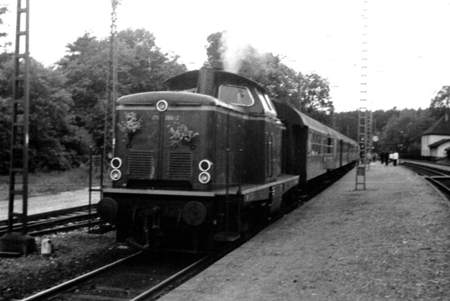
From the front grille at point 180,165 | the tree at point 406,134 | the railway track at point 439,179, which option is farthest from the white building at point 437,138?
the front grille at point 180,165

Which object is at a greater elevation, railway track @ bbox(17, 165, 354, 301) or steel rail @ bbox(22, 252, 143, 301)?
steel rail @ bbox(22, 252, 143, 301)

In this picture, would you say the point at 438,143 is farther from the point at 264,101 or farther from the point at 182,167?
the point at 182,167

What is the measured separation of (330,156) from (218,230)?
1733 centimetres

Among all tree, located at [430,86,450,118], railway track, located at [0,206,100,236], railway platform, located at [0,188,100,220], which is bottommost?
railway platform, located at [0,188,100,220]

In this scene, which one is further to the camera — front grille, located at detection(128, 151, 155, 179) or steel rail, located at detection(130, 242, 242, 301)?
front grille, located at detection(128, 151, 155, 179)

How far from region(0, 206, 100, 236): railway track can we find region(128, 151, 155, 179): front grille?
203 cm

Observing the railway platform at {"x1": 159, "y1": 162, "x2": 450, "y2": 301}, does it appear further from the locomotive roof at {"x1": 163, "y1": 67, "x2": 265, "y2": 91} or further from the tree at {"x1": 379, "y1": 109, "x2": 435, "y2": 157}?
the tree at {"x1": 379, "y1": 109, "x2": 435, "y2": 157}

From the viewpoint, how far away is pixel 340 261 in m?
7.82

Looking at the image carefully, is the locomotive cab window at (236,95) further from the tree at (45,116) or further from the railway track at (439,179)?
the tree at (45,116)

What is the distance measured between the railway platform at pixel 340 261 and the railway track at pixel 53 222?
13.2 ft

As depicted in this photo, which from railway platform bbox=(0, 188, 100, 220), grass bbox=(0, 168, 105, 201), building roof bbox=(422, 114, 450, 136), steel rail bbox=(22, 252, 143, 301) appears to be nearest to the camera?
steel rail bbox=(22, 252, 143, 301)

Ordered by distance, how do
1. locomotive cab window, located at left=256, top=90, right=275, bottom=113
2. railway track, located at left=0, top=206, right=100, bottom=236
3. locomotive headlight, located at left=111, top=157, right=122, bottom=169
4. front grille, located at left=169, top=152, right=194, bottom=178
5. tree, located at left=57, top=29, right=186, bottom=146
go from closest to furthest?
1. front grille, located at left=169, top=152, right=194, bottom=178
2. locomotive headlight, located at left=111, top=157, right=122, bottom=169
3. locomotive cab window, located at left=256, top=90, right=275, bottom=113
4. railway track, located at left=0, top=206, right=100, bottom=236
5. tree, located at left=57, top=29, right=186, bottom=146

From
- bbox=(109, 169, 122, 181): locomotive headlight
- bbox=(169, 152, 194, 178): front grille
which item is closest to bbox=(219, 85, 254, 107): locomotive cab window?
bbox=(169, 152, 194, 178): front grille

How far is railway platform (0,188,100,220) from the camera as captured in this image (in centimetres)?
1590
